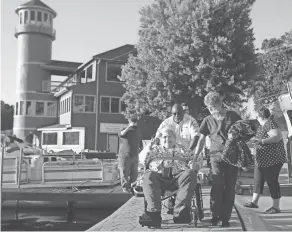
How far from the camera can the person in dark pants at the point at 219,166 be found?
16.0ft

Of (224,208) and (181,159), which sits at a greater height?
(181,159)

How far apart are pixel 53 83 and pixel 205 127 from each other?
36.7 metres

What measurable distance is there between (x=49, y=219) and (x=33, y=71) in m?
29.6

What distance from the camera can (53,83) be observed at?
132 feet

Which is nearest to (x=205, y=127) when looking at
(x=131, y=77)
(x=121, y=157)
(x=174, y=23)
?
(x=121, y=157)

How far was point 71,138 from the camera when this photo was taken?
33281 millimetres

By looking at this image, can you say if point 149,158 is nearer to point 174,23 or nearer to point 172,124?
point 172,124

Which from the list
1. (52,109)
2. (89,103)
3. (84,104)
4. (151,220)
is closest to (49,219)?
(151,220)

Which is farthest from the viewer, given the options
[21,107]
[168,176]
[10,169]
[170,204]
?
[21,107]

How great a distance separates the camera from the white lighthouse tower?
Answer: 126 feet

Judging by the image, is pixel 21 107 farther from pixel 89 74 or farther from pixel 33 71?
pixel 89 74

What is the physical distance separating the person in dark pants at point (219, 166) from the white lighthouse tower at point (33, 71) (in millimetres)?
34983

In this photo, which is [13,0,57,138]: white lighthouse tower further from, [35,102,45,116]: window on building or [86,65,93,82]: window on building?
[86,65,93,82]: window on building

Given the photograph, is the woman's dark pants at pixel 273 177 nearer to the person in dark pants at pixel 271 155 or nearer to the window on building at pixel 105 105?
the person in dark pants at pixel 271 155
